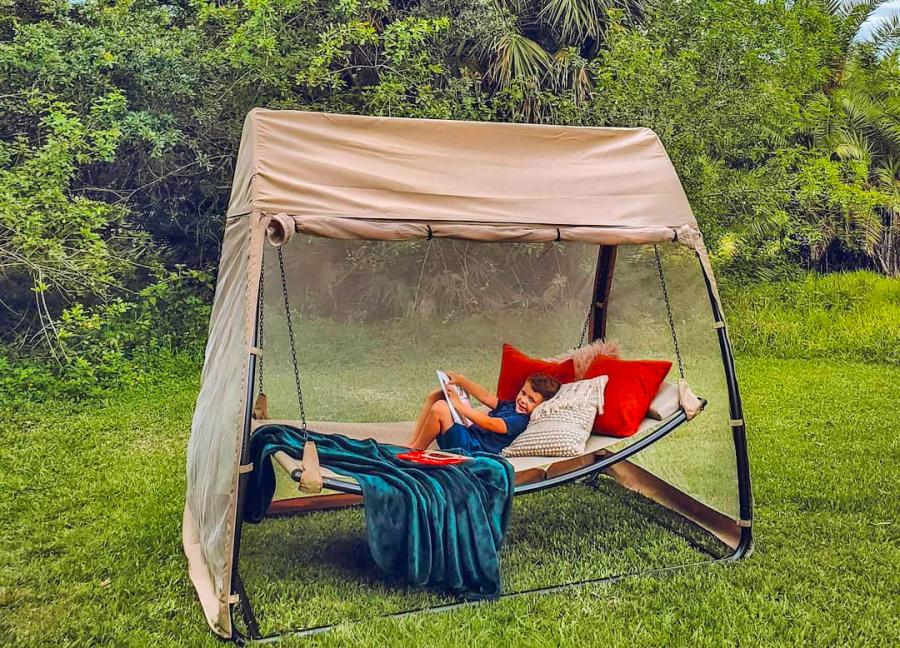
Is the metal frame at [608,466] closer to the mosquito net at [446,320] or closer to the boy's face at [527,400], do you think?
the mosquito net at [446,320]

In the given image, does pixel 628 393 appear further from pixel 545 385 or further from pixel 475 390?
pixel 475 390

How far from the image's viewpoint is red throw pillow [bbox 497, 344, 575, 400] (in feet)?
13.8

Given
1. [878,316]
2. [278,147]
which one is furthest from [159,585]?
[878,316]

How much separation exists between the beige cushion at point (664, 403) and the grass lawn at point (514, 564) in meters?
0.55

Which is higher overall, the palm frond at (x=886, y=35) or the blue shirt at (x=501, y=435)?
the palm frond at (x=886, y=35)

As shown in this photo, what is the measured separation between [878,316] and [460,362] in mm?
5514

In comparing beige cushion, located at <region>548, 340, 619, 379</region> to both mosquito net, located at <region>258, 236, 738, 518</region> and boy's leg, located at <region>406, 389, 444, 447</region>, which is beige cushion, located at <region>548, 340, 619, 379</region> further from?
boy's leg, located at <region>406, 389, 444, 447</region>

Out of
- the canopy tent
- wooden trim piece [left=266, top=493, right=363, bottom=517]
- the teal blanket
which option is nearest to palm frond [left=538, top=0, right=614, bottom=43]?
the canopy tent

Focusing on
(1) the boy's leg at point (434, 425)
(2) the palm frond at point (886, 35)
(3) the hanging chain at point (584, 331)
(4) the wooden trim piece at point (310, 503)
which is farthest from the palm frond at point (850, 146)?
(4) the wooden trim piece at point (310, 503)

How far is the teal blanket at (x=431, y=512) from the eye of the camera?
2986 mm

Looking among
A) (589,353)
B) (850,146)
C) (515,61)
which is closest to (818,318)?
(850,146)

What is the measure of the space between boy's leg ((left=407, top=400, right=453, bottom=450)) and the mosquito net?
0.51 feet

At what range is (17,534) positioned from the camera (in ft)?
12.4

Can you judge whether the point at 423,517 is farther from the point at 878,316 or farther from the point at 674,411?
the point at 878,316
